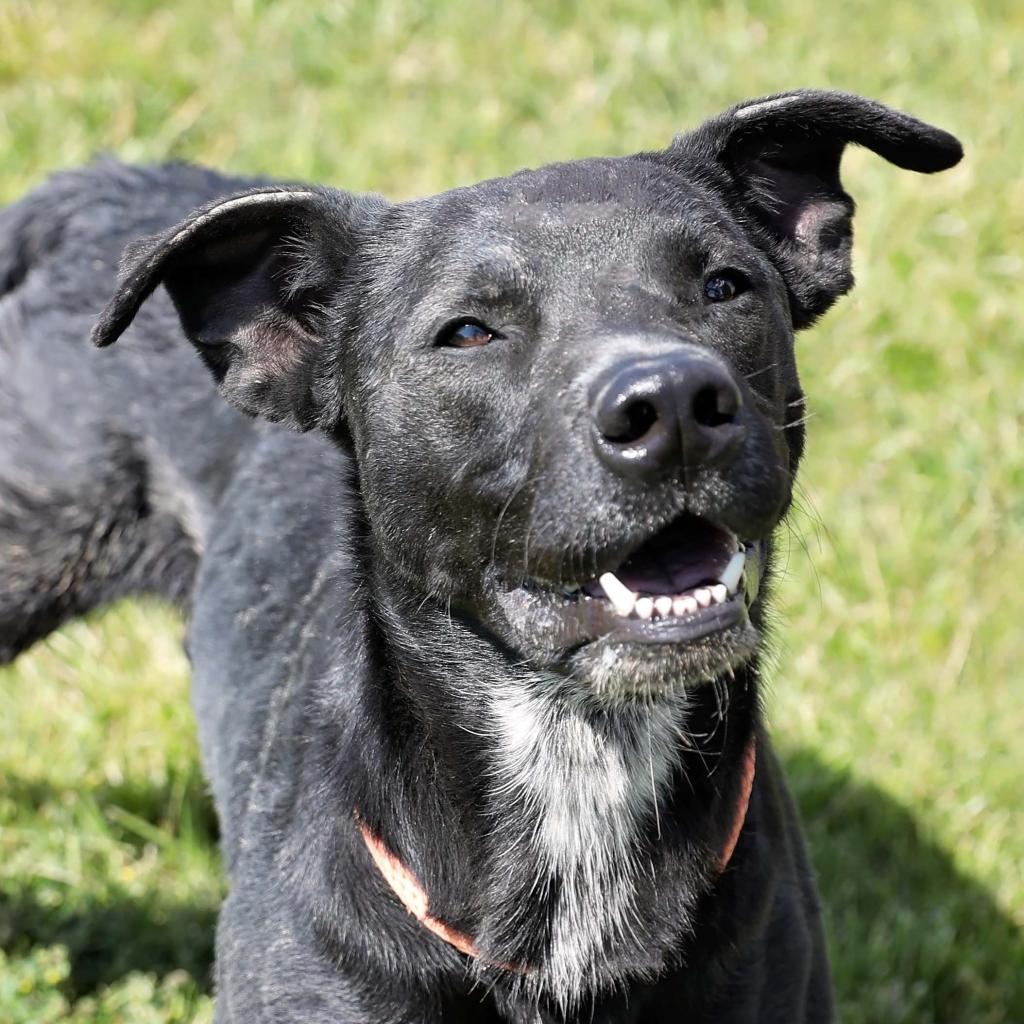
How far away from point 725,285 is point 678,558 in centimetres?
56

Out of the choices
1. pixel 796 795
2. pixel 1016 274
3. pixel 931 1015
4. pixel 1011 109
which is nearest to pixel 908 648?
pixel 796 795

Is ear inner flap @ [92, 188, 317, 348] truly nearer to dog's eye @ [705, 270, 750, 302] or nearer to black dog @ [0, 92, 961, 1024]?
black dog @ [0, 92, 961, 1024]

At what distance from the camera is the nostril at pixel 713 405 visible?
2660 mm

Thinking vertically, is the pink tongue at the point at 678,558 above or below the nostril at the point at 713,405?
below

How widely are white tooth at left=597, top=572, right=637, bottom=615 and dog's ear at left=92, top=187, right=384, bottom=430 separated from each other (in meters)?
0.90

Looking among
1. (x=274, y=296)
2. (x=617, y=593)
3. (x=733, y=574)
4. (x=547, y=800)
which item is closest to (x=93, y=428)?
(x=274, y=296)

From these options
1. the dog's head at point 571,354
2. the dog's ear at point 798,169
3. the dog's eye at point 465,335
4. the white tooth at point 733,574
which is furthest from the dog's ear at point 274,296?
the white tooth at point 733,574

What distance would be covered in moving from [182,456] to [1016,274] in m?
4.01

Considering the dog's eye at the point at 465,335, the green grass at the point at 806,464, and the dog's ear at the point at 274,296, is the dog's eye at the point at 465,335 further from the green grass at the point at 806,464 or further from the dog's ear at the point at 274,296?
the green grass at the point at 806,464

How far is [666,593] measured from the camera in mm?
2902

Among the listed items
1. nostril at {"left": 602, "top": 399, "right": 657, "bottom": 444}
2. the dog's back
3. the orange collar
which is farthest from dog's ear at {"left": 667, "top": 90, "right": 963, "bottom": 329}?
the dog's back

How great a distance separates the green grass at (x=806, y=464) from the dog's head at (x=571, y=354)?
3.45 ft

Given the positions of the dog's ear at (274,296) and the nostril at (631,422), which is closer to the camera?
the nostril at (631,422)

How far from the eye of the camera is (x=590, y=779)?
3.26m
